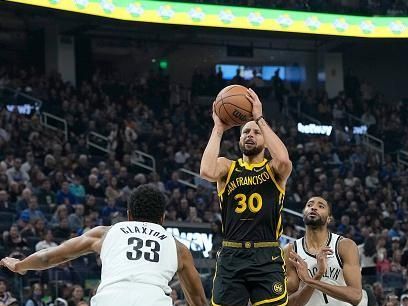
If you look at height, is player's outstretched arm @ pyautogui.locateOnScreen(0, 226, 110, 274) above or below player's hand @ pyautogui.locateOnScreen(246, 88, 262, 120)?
below

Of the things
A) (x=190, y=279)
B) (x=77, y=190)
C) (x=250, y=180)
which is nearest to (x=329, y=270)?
(x=250, y=180)

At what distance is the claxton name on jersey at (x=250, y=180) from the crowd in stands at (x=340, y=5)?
65.7 feet

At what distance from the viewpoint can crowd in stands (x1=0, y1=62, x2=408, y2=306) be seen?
1841 centimetres

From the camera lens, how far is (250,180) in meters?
8.30

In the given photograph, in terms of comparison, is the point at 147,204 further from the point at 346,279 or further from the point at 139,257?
the point at 346,279

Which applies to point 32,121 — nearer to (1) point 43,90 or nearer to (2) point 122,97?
(1) point 43,90

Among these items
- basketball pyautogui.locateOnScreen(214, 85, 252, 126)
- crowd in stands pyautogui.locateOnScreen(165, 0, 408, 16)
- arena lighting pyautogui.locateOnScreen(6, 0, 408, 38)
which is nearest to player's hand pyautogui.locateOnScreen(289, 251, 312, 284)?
basketball pyautogui.locateOnScreen(214, 85, 252, 126)

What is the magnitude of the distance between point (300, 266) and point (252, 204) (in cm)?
81

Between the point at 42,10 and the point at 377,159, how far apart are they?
10.5 metres

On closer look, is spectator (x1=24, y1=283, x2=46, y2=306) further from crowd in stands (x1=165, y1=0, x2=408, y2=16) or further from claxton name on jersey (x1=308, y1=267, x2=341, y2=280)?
crowd in stands (x1=165, y1=0, x2=408, y2=16)

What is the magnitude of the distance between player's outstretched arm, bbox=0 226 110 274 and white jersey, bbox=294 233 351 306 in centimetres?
292

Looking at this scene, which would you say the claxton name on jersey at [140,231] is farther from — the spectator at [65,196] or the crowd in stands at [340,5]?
the crowd in stands at [340,5]

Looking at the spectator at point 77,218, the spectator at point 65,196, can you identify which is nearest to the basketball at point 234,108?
the spectator at point 77,218

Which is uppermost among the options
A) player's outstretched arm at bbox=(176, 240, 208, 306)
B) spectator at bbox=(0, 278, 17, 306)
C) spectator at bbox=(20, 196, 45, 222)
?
player's outstretched arm at bbox=(176, 240, 208, 306)
